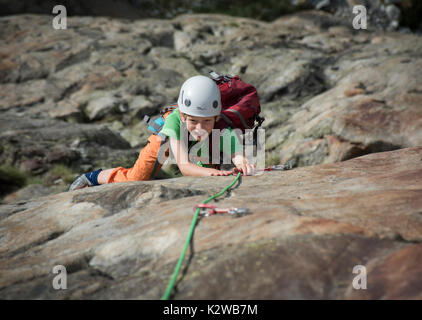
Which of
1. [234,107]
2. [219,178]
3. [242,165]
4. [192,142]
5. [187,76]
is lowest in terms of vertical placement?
[219,178]

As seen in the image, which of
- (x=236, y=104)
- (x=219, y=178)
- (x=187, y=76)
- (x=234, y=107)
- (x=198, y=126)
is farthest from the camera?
(x=187, y=76)

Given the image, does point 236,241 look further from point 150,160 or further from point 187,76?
point 187,76

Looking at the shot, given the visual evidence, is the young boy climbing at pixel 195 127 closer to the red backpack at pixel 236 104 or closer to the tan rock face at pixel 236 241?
the red backpack at pixel 236 104

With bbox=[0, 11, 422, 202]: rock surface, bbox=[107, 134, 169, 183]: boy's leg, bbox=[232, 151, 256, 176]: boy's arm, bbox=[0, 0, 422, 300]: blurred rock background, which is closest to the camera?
bbox=[0, 0, 422, 300]: blurred rock background

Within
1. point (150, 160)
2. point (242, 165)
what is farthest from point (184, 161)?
point (150, 160)

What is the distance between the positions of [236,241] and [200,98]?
2.63 meters

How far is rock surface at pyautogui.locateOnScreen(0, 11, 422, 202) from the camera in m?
7.28

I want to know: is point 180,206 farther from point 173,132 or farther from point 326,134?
point 326,134

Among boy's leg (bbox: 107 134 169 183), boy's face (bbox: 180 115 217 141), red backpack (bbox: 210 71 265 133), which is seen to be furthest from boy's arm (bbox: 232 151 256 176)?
boy's leg (bbox: 107 134 169 183)

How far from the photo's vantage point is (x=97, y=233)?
10.3 feet

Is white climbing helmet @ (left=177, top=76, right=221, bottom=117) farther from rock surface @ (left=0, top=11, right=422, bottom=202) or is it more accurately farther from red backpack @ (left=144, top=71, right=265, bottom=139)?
rock surface @ (left=0, top=11, right=422, bottom=202)

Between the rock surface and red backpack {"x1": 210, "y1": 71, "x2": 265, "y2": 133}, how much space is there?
7.31ft

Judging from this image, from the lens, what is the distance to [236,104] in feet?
18.1
